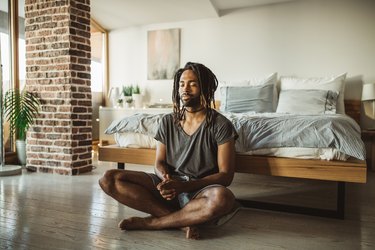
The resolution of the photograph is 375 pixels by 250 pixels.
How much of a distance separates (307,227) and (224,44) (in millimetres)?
3556

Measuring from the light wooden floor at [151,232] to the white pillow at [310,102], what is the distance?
1.10 meters

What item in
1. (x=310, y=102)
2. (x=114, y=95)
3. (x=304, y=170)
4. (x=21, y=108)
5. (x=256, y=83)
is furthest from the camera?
(x=114, y=95)

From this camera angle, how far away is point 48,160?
3.81m

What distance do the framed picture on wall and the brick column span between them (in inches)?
69.5

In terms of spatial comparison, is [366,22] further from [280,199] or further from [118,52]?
[118,52]

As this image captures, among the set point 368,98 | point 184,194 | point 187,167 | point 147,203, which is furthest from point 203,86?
point 368,98

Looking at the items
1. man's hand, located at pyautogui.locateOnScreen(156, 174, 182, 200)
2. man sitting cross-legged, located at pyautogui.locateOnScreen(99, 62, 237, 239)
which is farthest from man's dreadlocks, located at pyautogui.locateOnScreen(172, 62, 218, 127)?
man's hand, located at pyautogui.locateOnScreen(156, 174, 182, 200)

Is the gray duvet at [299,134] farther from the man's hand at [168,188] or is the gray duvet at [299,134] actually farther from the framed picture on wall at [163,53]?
the framed picture on wall at [163,53]

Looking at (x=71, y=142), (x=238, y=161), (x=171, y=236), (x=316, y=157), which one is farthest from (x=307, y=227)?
(x=71, y=142)

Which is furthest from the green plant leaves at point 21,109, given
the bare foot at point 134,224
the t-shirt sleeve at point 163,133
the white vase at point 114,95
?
the bare foot at point 134,224

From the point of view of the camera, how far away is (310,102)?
156 inches

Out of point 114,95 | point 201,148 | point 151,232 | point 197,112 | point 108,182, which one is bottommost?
point 151,232

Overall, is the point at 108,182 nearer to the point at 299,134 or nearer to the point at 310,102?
the point at 299,134

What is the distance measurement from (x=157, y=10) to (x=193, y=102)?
3494 millimetres
